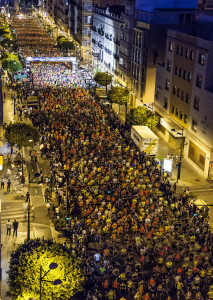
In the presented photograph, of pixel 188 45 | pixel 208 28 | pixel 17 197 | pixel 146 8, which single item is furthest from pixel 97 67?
pixel 17 197

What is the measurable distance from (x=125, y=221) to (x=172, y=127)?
2491 centimetres

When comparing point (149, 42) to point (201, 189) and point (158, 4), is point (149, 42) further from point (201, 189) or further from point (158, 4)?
point (201, 189)

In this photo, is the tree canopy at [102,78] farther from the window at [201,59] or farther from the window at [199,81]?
the window at [201,59]

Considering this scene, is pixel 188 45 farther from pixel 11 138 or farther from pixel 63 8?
pixel 63 8

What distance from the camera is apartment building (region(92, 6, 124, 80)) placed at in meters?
91.5

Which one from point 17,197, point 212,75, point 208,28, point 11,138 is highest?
point 208,28

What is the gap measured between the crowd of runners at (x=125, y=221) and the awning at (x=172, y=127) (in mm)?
5344

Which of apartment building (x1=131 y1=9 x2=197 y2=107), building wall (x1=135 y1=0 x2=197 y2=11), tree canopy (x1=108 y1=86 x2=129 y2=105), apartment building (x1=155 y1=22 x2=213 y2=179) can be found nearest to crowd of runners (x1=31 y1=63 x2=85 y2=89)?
tree canopy (x1=108 y1=86 x2=129 y2=105)

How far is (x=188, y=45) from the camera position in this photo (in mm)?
55000

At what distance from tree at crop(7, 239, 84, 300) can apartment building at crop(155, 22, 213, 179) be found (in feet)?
91.4

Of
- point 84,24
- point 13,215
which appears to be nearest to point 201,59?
point 13,215

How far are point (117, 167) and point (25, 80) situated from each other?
5400 centimetres

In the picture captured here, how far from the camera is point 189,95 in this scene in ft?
181

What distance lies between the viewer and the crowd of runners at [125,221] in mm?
29219
